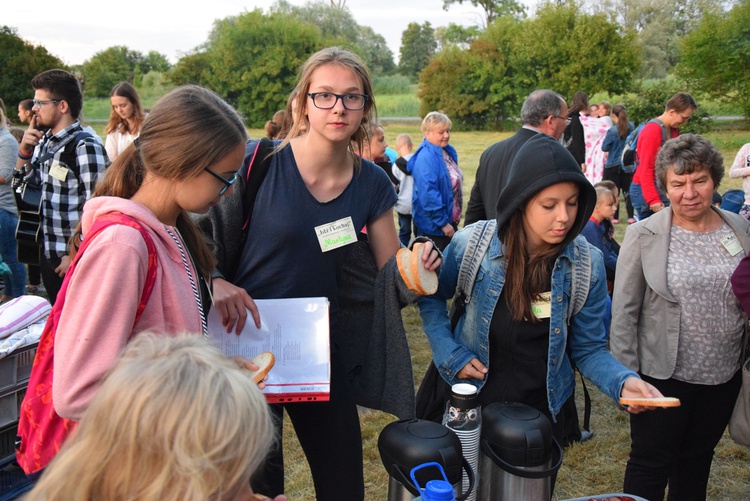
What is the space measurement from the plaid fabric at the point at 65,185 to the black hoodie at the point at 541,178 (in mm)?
2914

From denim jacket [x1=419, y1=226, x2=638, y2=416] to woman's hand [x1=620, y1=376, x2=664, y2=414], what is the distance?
0.34 ft

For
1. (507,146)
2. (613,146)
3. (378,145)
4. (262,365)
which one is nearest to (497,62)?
(613,146)

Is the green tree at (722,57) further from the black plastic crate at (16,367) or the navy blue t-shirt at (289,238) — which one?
the black plastic crate at (16,367)

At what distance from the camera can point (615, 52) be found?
2548cm

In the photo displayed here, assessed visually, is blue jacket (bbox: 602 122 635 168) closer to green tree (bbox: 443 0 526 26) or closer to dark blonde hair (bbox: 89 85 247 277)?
dark blonde hair (bbox: 89 85 247 277)

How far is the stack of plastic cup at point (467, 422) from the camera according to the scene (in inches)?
65.9

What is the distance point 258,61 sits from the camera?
34969mm

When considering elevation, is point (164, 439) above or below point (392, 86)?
below

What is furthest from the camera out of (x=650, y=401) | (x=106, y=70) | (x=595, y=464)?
(x=106, y=70)

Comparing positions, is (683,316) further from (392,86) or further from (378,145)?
(392,86)

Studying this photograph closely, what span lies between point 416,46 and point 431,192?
220ft

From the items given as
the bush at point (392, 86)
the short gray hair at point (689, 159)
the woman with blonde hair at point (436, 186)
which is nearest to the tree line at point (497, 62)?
the bush at point (392, 86)

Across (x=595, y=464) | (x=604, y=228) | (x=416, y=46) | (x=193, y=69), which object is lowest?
(x=595, y=464)

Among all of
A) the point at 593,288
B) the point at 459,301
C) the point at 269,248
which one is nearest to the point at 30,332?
the point at 269,248
